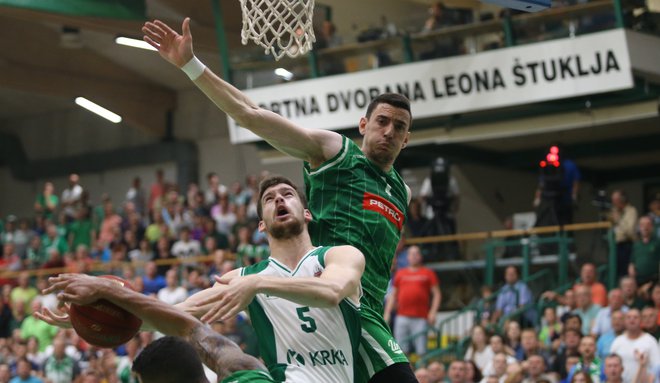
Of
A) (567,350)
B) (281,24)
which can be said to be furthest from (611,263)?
(281,24)

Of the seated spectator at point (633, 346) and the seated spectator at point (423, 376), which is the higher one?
the seated spectator at point (633, 346)

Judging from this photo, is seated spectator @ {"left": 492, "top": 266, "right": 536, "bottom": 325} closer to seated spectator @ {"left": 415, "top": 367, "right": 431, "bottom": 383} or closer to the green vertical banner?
seated spectator @ {"left": 415, "top": 367, "right": 431, "bottom": 383}

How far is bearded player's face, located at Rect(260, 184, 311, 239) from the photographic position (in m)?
7.41

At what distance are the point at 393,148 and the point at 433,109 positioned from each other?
1529 cm

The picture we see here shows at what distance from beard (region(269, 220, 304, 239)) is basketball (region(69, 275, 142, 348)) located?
1377 millimetres

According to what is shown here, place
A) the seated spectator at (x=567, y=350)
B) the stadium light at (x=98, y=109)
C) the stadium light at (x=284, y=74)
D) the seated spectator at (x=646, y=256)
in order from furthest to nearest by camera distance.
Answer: the stadium light at (x=98, y=109), the stadium light at (x=284, y=74), the seated spectator at (x=646, y=256), the seated spectator at (x=567, y=350)

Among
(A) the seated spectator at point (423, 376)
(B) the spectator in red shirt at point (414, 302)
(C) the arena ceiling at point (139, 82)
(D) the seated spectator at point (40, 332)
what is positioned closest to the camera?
(A) the seated spectator at point (423, 376)

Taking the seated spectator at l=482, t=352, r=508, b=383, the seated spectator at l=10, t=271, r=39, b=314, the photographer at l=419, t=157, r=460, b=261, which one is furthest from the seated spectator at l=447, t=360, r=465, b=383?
the seated spectator at l=10, t=271, r=39, b=314

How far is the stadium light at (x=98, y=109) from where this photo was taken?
32.1m

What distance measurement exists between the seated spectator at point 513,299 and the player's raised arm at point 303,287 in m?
11.6

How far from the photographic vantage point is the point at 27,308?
22609 millimetres

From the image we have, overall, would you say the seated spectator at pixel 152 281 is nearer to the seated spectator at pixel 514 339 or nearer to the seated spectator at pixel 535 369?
the seated spectator at pixel 514 339

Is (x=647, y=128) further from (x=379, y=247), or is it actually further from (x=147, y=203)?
(x=379, y=247)

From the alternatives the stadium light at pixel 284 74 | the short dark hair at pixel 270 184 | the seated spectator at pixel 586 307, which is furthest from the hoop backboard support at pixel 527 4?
the stadium light at pixel 284 74
